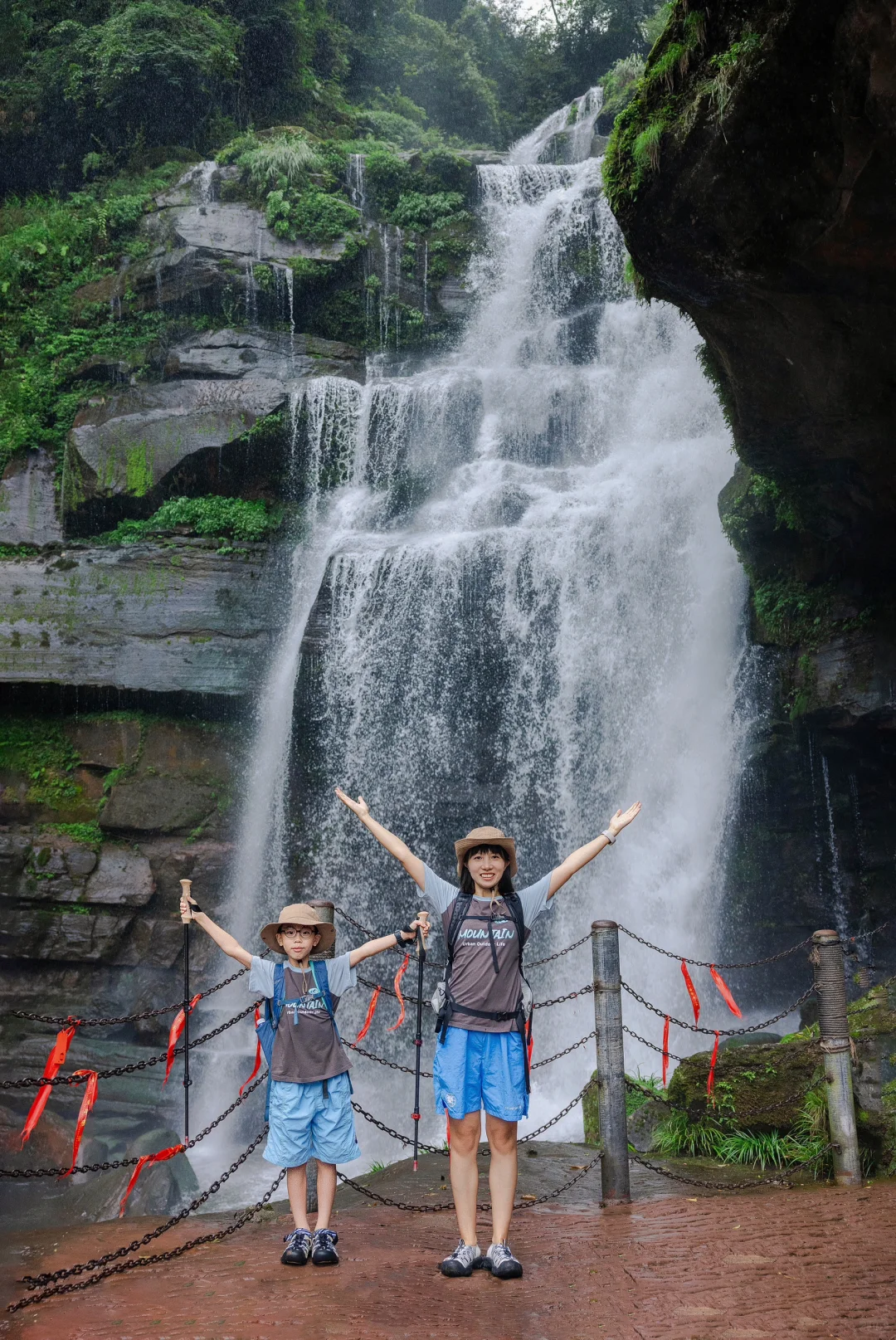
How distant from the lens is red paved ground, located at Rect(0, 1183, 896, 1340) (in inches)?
141

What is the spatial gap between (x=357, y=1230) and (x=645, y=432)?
1396 cm

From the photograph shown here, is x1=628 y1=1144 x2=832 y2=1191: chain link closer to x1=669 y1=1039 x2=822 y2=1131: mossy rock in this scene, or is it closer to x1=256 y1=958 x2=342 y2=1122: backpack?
x1=669 y1=1039 x2=822 y2=1131: mossy rock

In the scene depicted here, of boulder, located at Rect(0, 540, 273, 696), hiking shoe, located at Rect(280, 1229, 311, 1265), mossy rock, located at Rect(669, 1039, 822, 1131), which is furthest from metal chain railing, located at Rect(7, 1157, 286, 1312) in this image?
boulder, located at Rect(0, 540, 273, 696)

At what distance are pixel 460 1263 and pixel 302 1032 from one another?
113cm

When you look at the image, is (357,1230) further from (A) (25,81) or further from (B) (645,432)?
(A) (25,81)

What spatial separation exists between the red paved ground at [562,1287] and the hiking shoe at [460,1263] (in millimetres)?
45

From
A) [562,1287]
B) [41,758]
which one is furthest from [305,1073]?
[41,758]

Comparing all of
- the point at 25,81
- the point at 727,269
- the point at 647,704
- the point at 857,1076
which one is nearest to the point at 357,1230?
the point at 857,1076

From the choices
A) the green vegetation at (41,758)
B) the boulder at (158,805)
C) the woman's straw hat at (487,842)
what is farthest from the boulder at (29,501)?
the woman's straw hat at (487,842)

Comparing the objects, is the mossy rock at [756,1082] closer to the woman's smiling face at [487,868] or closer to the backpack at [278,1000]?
the backpack at [278,1000]

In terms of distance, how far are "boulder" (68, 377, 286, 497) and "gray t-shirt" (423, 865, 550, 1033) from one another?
13.3 m

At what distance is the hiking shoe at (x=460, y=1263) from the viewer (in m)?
3.98

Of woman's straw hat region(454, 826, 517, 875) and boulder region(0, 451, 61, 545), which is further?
boulder region(0, 451, 61, 545)

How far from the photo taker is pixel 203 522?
1589cm
